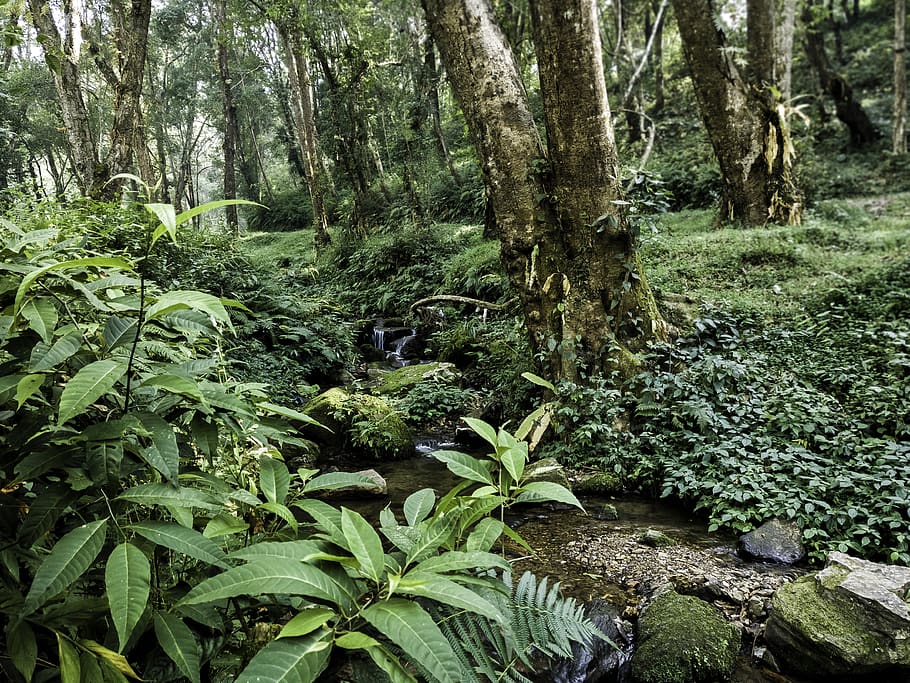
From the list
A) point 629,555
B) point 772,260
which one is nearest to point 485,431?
Answer: point 629,555

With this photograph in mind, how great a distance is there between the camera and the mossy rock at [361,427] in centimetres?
622

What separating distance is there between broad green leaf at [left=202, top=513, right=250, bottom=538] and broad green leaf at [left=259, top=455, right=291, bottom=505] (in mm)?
97

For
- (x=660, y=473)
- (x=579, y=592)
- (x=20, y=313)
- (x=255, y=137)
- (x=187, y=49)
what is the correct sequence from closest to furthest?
(x=20, y=313)
(x=579, y=592)
(x=660, y=473)
(x=187, y=49)
(x=255, y=137)

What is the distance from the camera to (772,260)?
779cm

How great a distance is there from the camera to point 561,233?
563 cm

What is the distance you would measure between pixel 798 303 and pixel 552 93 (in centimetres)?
399

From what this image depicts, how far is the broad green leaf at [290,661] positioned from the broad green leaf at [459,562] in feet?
0.77

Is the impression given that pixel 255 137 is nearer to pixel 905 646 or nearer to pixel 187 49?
pixel 187 49

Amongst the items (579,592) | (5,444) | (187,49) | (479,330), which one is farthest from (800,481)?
(187,49)

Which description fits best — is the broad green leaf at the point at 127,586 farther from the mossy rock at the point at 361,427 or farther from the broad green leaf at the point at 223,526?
the mossy rock at the point at 361,427

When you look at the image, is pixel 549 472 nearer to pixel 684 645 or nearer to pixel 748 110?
pixel 684 645

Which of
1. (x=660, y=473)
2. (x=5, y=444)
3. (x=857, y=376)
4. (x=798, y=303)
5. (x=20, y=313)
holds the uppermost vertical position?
(x=20, y=313)

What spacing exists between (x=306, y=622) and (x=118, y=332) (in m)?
0.81

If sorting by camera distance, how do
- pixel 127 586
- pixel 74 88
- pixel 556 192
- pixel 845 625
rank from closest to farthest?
1. pixel 127 586
2. pixel 845 625
3. pixel 556 192
4. pixel 74 88
